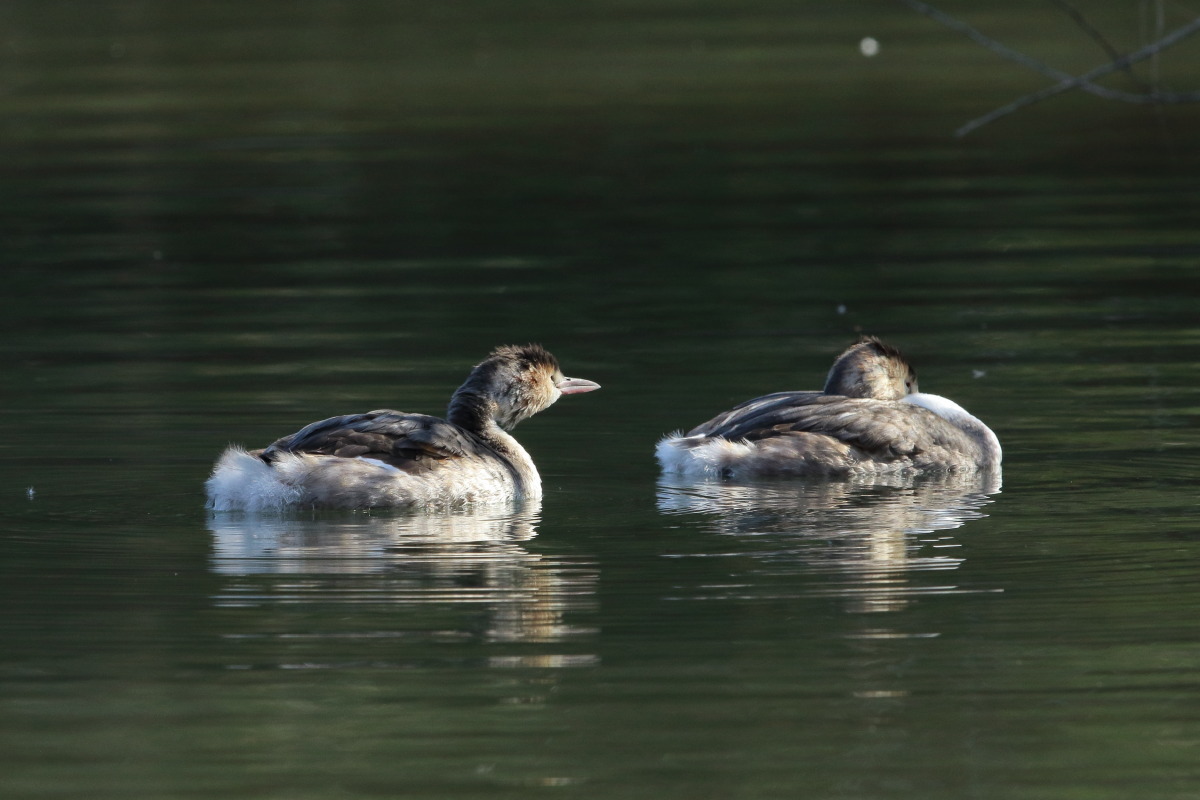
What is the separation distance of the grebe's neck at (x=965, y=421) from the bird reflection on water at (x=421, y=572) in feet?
8.14

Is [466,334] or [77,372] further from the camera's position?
[466,334]

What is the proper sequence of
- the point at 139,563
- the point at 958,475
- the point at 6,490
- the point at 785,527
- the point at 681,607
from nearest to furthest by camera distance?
the point at 681,607 < the point at 139,563 < the point at 785,527 < the point at 6,490 < the point at 958,475

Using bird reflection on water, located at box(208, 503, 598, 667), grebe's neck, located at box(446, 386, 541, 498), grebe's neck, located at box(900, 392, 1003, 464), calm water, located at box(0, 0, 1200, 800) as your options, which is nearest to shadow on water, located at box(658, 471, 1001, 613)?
calm water, located at box(0, 0, 1200, 800)

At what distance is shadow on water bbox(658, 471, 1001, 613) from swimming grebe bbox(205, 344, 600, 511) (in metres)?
0.80

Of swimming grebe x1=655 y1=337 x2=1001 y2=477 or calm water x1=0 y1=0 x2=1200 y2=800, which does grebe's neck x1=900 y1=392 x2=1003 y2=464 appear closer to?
swimming grebe x1=655 y1=337 x2=1001 y2=477

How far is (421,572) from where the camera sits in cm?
907

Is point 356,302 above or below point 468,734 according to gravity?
above

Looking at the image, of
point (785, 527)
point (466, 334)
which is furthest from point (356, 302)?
point (785, 527)

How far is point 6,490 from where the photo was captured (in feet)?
35.3

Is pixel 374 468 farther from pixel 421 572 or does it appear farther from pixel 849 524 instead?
pixel 849 524

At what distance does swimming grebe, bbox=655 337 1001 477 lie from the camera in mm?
11438

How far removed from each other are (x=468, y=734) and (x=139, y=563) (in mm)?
2805

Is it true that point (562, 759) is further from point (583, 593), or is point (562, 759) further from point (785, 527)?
point (785, 527)

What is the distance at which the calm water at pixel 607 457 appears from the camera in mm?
→ 6938
